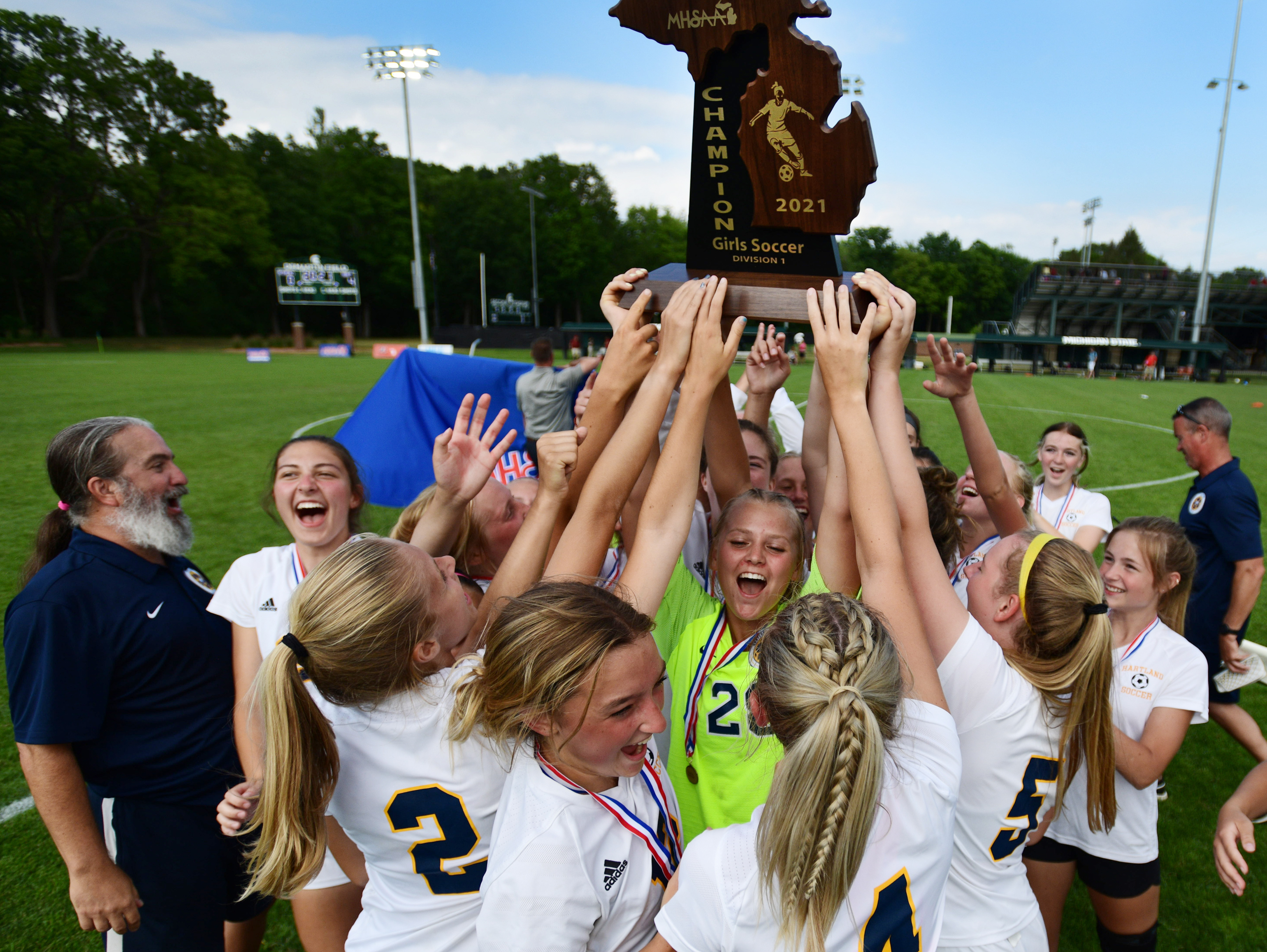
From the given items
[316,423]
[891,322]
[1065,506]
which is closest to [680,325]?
[891,322]

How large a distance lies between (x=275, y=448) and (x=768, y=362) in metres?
12.8

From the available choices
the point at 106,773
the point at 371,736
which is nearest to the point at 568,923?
the point at 371,736

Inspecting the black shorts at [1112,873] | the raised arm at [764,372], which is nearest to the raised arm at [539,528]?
the raised arm at [764,372]

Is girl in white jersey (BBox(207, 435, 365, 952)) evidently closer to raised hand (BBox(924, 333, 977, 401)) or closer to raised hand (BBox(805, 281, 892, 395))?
raised hand (BBox(805, 281, 892, 395))

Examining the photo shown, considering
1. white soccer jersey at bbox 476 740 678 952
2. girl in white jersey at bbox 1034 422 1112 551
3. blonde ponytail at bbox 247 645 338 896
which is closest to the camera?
white soccer jersey at bbox 476 740 678 952

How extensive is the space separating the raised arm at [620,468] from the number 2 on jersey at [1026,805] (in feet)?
4.30

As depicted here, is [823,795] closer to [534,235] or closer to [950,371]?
[950,371]

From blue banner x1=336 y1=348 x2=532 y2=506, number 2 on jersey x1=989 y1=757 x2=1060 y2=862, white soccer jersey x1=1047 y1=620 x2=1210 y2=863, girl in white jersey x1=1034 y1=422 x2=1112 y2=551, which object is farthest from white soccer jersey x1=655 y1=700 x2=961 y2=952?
blue banner x1=336 y1=348 x2=532 y2=506

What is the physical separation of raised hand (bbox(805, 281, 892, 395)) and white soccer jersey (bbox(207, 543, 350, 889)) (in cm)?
212

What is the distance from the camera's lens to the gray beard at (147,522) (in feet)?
8.66

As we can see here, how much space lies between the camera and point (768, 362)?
11.7 feet

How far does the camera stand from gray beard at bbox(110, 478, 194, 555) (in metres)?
2.64

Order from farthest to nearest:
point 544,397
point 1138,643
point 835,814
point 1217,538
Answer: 1. point 544,397
2. point 1217,538
3. point 1138,643
4. point 835,814

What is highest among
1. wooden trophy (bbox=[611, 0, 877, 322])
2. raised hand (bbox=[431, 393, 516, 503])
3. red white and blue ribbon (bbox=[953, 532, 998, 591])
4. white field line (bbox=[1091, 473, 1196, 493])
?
wooden trophy (bbox=[611, 0, 877, 322])
